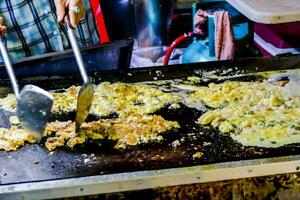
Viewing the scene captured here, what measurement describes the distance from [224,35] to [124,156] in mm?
1663

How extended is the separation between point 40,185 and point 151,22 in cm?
363

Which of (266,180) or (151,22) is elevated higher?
(266,180)

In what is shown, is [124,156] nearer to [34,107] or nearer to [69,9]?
[34,107]

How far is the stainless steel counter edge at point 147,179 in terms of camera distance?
65.0 inches

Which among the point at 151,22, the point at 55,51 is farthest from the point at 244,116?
the point at 151,22

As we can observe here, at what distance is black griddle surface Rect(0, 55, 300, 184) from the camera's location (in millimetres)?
1781

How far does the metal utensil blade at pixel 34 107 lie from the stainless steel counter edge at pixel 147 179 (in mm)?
280

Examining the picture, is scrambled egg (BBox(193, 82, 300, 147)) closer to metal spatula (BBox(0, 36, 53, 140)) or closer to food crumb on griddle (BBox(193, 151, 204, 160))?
food crumb on griddle (BBox(193, 151, 204, 160))

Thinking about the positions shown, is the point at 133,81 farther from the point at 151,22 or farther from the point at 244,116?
the point at 151,22

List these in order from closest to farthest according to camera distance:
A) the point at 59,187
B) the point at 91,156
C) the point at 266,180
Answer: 1. the point at 59,187
2. the point at 266,180
3. the point at 91,156

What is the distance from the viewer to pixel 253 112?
2184mm

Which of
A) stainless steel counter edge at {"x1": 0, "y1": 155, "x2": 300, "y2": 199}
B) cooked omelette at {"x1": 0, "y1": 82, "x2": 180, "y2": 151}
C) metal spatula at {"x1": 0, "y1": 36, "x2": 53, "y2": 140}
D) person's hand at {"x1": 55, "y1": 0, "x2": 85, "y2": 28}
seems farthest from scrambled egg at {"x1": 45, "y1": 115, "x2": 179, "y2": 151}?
person's hand at {"x1": 55, "y1": 0, "x2": 85, "y2": 28}

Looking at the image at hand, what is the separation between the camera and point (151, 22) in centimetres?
509

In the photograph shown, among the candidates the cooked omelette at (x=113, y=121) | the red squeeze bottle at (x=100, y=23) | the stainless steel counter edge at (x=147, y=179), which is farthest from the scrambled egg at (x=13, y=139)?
the red squeeze bottle at (x=100, y=23)
